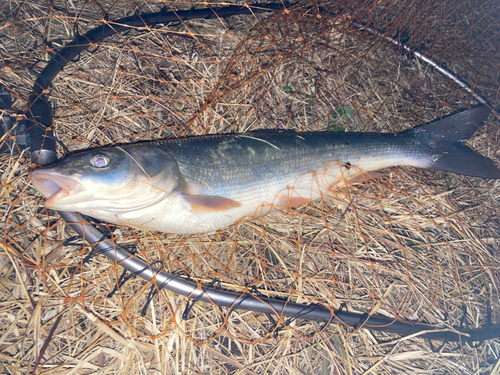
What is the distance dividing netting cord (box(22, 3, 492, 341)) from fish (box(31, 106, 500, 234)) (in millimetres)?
366

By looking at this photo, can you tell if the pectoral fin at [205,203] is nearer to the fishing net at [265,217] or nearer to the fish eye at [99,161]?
the fishing net at [265,217]

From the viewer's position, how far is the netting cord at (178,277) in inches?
101

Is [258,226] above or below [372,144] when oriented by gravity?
below

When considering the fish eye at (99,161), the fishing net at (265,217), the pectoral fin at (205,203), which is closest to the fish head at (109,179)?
the fish eye at (99,161)

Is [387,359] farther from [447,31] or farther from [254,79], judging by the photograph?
[447,31]

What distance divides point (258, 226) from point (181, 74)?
1.90 metres

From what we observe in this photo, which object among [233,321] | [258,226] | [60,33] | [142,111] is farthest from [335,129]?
[60,33]

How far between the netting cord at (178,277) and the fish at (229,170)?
37cm

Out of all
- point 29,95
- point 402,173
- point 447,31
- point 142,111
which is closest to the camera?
point 29,95

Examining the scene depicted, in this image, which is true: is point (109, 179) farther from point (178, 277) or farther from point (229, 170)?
point (178, 277)

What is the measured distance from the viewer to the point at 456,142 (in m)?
3.19

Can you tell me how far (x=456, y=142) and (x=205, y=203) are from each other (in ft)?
9.65

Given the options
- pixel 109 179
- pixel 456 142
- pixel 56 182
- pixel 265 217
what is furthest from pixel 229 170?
pixel 456 142

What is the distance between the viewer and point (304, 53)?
3301 millimetres
